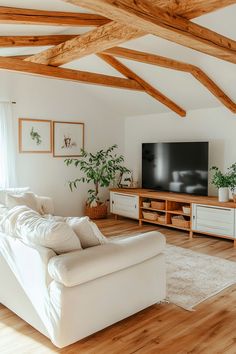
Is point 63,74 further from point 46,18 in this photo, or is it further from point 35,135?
point 35,135

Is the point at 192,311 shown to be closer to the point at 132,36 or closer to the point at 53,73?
the point at 132,36

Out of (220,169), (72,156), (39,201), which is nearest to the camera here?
(39,201)

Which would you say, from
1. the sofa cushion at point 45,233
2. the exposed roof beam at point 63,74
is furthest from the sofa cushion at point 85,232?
the exposed roof beam at point 63,74

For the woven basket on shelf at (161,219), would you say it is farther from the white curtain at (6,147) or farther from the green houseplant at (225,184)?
the white curtain at (6,147)

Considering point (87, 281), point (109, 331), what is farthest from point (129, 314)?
point (87, 281)

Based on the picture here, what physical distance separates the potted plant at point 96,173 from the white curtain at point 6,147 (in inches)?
41.7

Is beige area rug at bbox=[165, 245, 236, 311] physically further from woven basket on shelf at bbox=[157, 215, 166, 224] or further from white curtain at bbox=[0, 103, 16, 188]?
white curtain at bbox=[0, 103, 16, 188]

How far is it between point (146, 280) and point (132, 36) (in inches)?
80.0

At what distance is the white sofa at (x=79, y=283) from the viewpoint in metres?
2.30

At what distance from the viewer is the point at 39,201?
196 inches

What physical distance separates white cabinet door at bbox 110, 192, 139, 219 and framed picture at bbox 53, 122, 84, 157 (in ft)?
3.68

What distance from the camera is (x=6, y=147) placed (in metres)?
5.64

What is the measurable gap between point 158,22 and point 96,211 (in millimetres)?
4655

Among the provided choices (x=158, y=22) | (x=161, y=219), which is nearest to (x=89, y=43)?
(x=158, y=22)
